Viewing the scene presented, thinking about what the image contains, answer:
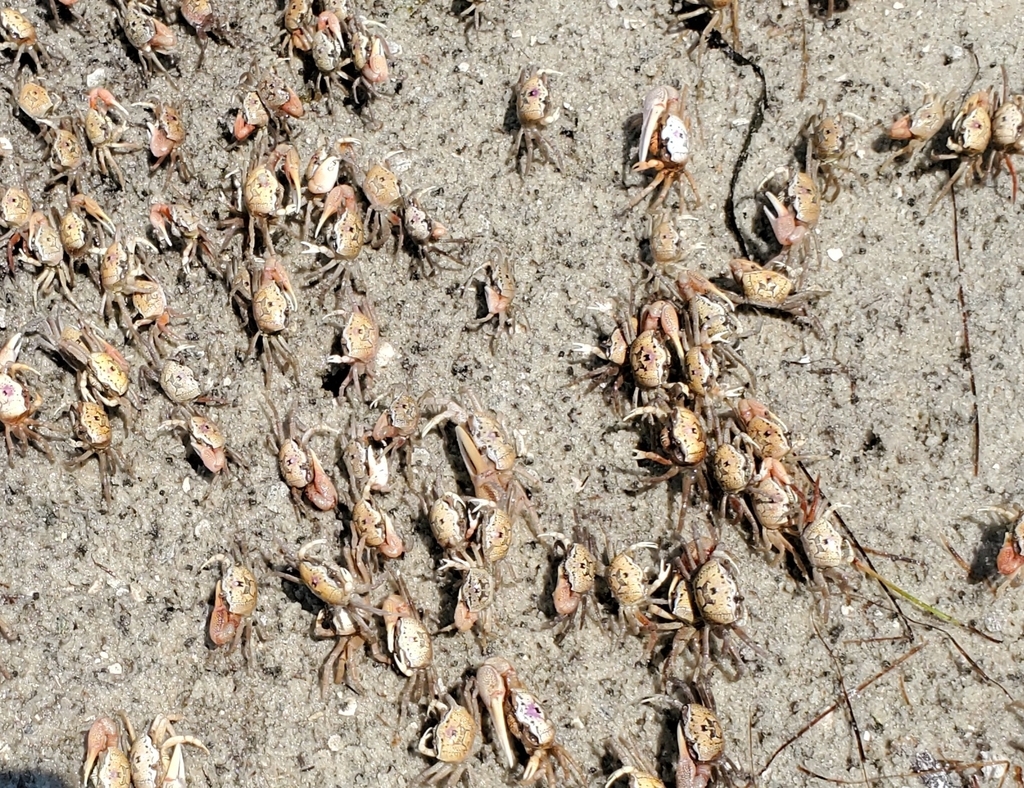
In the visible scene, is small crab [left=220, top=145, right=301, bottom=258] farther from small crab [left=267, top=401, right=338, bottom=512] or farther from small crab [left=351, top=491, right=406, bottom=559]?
small crab [left=351, top=491, right=406, bottom=559]

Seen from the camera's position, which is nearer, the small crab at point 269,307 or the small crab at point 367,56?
the small crab at point 269,307

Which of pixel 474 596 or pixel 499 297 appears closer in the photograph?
pixel 474 596

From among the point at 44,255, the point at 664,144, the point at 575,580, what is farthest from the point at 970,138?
the point at 44,255

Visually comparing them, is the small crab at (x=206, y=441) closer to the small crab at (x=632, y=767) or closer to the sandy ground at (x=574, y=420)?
the sandy ground at (x=574, y=420)

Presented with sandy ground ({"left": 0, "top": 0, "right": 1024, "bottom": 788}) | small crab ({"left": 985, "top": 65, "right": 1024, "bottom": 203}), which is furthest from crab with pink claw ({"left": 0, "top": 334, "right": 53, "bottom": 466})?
small crab ({"left": 985, "top": 65, "right": 1024, "bottom": 203})

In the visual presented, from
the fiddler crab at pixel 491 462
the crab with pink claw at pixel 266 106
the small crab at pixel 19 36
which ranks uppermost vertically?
the crab with pink claw at pixel 266 106

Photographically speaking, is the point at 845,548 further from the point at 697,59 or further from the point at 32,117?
the point at 32,117

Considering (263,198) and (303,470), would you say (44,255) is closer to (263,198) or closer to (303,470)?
(263,198)

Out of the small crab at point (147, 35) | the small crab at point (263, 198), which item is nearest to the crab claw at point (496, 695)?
the small crab at point (263, 198)

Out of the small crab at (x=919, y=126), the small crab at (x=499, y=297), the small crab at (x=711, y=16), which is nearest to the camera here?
the small crab at (x=919, y=126)
